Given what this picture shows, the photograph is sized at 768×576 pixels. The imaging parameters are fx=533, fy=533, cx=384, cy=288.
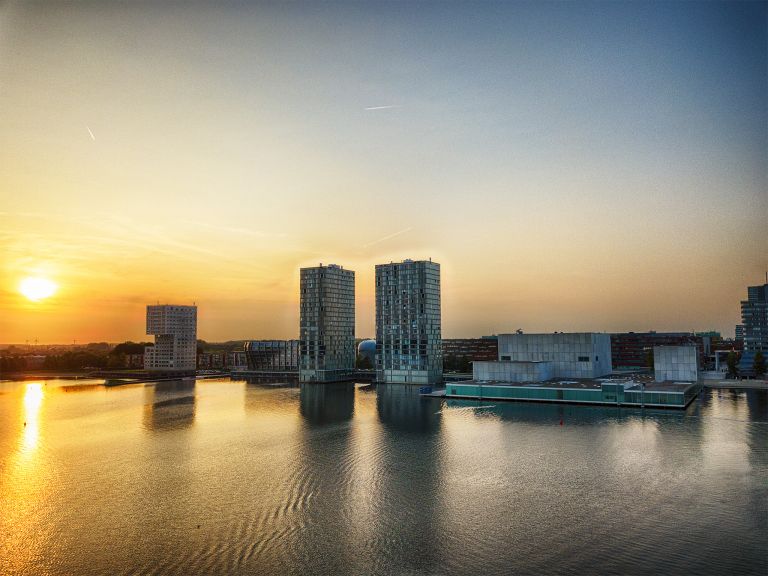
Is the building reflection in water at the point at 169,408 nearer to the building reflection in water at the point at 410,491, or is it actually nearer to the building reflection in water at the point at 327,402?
the building reflection in water at the point at 327,402

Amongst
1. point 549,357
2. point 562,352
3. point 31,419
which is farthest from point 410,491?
point 562,352

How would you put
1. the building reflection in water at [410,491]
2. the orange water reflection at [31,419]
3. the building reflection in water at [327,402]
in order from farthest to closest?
1. the building reflection in water at [327,402]
2. the orange water reflection at [31,419]
3. the building reflection in water at [410,491]

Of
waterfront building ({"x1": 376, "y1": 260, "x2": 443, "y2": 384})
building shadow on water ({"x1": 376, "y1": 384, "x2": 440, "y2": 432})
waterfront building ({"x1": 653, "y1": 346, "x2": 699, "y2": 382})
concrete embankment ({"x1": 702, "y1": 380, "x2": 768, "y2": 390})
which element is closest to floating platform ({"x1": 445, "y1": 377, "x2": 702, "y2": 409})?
waterfront building ({"x1": 653, "y1": 346, "x2": 699, "y2": 382})

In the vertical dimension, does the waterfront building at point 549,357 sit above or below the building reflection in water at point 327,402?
above

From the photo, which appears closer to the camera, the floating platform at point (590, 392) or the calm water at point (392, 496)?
the calm water at point (392, 496)

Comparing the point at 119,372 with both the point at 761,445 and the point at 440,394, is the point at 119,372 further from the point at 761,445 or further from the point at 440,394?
the point at 761,445

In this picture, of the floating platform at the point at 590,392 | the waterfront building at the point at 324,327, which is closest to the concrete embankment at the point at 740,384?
the floating platform at the point at 590,392

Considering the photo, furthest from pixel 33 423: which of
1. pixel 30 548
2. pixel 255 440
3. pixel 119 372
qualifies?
pixel 119 372

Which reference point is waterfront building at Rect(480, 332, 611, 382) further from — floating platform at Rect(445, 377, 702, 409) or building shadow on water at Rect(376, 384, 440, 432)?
building shadow on water at Rect(376, 384, 440, 432)
